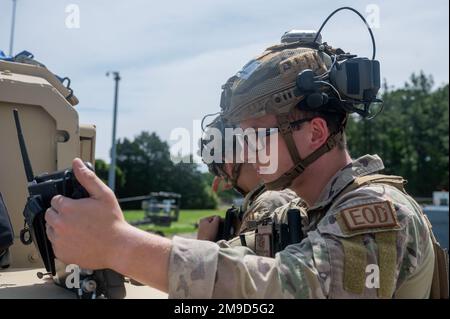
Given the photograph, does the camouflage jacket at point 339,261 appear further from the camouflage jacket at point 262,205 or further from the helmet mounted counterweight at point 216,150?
the camouflage jacket at point 262,205

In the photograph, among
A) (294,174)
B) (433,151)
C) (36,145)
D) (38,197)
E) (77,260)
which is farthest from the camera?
(433,151)

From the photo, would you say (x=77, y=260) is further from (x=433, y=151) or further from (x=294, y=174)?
(x=433, y=151)

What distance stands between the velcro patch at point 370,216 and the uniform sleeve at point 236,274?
0.60ft

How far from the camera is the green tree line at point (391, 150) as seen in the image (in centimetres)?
4816

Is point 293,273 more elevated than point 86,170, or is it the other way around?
point 86,170

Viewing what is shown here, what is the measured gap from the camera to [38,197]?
5.24 ft

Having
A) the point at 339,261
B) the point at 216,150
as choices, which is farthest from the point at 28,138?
the point at 339,261

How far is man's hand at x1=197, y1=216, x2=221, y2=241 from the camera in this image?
3480mm

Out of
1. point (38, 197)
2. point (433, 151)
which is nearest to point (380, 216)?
point (38, 197)

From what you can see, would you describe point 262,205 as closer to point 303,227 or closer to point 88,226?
point 303,227

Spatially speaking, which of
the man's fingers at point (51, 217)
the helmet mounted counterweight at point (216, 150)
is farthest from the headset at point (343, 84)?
the man's fingers at point (51, 217)

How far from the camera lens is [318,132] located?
7.05 ft

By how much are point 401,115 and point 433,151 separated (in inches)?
182

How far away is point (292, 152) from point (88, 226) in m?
0.93
